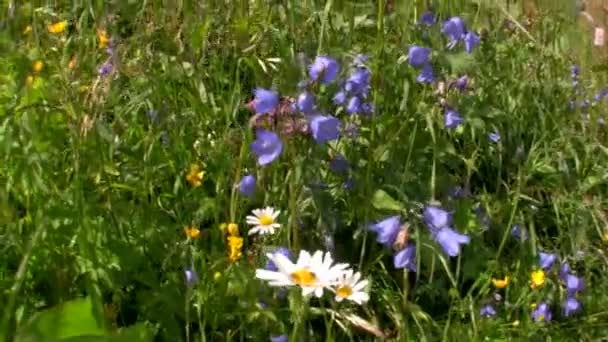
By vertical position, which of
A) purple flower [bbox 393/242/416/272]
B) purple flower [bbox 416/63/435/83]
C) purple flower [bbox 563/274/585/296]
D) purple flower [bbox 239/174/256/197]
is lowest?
purple flower [bbox 563/274/585/296]

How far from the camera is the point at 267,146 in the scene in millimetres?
1553

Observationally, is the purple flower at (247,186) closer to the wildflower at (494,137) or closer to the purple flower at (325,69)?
the purple flower at (325,69)

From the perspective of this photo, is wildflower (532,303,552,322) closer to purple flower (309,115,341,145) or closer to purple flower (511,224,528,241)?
purple flower (511,224,528,241)

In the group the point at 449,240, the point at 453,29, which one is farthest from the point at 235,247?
the point at 453,29

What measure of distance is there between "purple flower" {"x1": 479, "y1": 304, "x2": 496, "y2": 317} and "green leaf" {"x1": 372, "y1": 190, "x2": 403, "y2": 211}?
0.26 m

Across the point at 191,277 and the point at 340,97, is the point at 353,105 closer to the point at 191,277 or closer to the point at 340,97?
the point at 340,97

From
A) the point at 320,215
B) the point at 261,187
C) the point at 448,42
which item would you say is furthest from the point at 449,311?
the point at 448,42

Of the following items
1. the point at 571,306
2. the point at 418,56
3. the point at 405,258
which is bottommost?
the point at 571,306

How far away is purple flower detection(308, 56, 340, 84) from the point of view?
160cm

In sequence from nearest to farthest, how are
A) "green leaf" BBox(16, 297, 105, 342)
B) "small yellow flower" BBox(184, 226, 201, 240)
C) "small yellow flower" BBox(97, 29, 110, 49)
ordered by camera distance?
"green leaf" BBox(16, 297, 105, 342)
"small yellow flower" BBox(184, 226, 201, 240)
"small yellow flower" BBox(97, 29, 110, 49)

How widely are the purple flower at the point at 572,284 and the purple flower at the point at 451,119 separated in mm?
360

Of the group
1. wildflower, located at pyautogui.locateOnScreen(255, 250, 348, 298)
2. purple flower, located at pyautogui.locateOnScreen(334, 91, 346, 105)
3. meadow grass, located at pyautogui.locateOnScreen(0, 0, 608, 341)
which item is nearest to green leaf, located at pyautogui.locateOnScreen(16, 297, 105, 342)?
meadow grass, located at pyautogui.locateOnScreen(0, 0, 608, 341)

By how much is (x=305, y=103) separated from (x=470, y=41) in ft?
1.82

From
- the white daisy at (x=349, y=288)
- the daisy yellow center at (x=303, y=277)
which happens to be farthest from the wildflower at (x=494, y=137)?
the daisy yellow center at (x=303, y=277)
